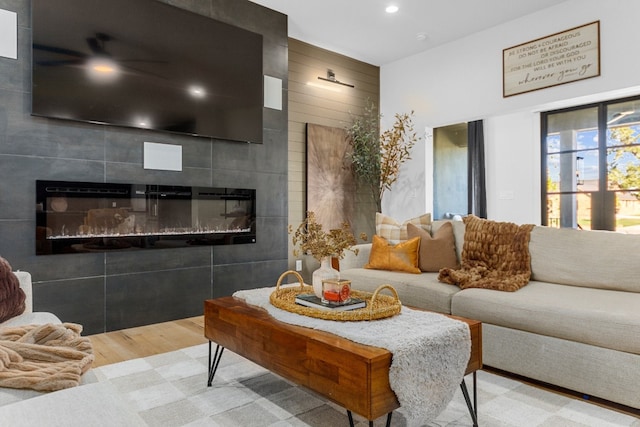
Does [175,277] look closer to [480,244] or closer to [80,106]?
[80,106]

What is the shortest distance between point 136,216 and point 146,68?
1.19 m

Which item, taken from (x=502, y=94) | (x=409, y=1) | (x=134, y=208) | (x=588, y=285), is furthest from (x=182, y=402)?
(x=502, y=94)

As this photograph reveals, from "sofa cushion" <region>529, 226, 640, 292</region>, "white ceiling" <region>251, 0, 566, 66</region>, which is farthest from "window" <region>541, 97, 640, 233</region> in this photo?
"sofa cushion" <region>529, 226, 640, 292</region>

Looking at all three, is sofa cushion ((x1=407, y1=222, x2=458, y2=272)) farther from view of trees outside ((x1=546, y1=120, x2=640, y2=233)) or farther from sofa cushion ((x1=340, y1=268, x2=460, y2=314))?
view of trees outside ((x1=546, y1=120, x2=640, y2=233))

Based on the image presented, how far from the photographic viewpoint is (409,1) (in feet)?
13.0

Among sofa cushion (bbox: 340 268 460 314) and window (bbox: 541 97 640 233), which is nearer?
sofa cushion (bbox: 340 268 460 314)

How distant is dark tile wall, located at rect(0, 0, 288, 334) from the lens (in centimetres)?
284

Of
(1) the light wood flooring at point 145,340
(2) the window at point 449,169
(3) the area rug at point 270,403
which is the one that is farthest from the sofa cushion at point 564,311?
(2) the window at point 449,169

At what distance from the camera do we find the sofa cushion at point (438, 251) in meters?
3.26

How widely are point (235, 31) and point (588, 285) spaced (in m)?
3.50

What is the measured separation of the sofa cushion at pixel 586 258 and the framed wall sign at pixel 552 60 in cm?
183

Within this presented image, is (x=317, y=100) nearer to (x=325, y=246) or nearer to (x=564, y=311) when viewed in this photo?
(x=325, y=246)

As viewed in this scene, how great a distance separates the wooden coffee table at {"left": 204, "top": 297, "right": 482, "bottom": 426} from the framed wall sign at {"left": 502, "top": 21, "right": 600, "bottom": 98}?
126 inches

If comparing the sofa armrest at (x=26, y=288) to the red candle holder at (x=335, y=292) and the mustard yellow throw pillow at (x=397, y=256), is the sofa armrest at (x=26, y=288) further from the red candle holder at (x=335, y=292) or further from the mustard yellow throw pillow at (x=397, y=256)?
the mustard yellow throw pillow at (x=397, y=256)
